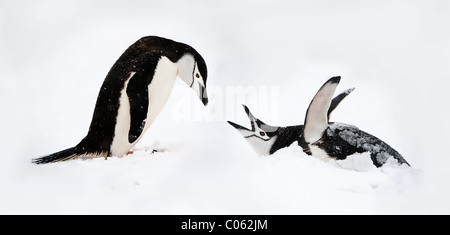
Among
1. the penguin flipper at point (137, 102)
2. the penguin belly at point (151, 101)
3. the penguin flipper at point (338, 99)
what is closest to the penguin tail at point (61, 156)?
the penguin belly at point (151, 101)

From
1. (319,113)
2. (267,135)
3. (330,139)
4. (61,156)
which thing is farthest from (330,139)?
(61,156)

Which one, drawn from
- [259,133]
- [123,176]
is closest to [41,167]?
[123,176]

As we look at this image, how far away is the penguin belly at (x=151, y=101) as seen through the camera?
287 cm

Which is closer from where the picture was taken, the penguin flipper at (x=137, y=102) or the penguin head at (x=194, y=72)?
the penguin flipper at (x=137, y=102)

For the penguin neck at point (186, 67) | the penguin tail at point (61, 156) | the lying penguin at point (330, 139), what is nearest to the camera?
the lying penguin at point (330, 139)

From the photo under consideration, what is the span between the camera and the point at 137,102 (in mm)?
2852

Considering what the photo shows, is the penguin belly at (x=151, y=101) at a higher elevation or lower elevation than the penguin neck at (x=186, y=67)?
lower

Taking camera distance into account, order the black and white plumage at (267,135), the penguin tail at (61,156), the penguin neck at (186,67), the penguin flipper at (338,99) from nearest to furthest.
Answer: the penguin flipper at (338,99) → the black and white plumage at (267,135) → the penguin tail at (61,156) → the penguin neck at (186,67)

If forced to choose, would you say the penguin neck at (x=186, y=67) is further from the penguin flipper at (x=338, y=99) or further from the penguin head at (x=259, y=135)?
the penguin flipper at (x=338, y=99)

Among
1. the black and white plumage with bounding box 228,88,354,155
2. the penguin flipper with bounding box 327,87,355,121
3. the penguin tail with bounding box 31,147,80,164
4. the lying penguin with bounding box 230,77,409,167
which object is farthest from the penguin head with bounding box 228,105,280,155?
the penguin tail with bounding box 31,147,80,164

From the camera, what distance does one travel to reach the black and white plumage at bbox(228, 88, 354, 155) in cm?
279

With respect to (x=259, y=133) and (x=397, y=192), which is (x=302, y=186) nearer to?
(x=397, y=192)

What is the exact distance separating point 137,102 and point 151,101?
13 cm

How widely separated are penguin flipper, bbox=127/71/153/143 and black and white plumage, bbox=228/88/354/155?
1.83 feet
